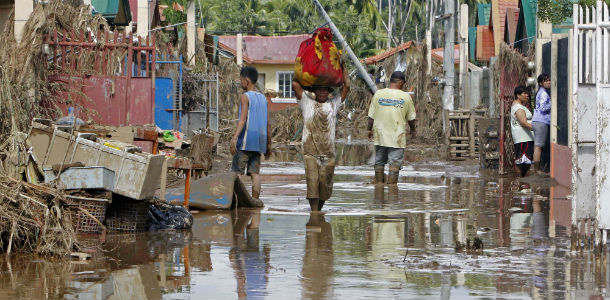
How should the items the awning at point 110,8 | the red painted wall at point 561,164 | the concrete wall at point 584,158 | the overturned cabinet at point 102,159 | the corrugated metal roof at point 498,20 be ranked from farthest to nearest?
1. the corrugated metal roof at point 498,20
2. the awning at point 110,8
3. the red painted wall at point 561,164
4. the overturned cabinet at point 102,159
5. the concrete wall at point 584,158

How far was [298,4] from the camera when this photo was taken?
71000 mm

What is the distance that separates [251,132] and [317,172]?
42.1 inches

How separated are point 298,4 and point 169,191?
60.1 m

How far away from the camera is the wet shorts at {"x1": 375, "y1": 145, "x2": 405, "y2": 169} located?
15.4 meters

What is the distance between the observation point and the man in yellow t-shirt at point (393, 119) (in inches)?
599

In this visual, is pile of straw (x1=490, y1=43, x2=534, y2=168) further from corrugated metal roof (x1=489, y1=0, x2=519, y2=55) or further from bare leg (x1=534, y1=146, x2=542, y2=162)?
corrugated metal roof (x1=489, y1=0, x2=519, y2=55)

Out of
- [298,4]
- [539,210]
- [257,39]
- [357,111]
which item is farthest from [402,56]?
[539,210]

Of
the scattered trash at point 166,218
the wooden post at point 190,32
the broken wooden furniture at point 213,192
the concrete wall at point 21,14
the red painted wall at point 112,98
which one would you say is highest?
the wooden post at point 190,32

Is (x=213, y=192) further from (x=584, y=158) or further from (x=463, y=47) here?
(x=463, y=47)

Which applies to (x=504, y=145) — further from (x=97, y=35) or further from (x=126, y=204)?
(x=126, y=204)

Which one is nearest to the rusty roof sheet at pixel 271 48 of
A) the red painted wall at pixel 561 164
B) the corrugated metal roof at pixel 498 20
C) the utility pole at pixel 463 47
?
the corrugated metal roof at pixel 498 20

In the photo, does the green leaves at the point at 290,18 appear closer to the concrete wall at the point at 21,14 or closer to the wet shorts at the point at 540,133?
the wet shorts at the point at 540,133

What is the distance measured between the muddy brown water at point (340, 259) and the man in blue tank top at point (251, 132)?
0.60 meters

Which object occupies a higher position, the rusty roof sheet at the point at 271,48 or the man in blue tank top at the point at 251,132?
the rusty roof sheet at the point at 271,48
